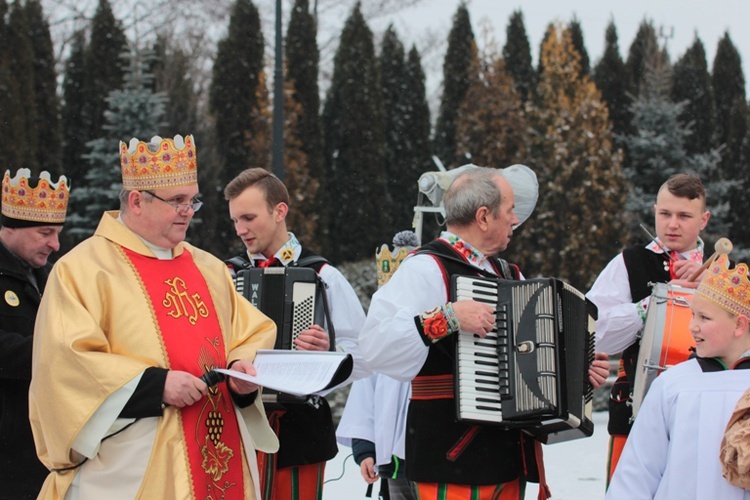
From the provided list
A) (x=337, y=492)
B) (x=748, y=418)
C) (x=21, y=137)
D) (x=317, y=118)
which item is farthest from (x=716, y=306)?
(x=317, y=118)

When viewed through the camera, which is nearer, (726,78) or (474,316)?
(474,316)

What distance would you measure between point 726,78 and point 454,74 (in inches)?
295

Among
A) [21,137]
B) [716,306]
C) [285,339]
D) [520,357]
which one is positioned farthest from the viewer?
[21,137]

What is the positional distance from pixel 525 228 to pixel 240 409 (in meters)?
16.9

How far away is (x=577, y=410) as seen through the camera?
157 inches

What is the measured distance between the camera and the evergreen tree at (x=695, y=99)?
23.8 m

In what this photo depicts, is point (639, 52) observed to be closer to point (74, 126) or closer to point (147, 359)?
point (74, 126)

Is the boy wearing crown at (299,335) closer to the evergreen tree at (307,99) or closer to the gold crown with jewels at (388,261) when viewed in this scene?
the gold crown with jewels at (388,261)

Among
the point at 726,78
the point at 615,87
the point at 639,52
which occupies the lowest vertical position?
the point at 615,87

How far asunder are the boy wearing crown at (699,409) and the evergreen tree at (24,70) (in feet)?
48.3

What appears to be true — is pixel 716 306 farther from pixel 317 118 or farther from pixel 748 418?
pixel 317 118

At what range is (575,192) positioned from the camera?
20.2m

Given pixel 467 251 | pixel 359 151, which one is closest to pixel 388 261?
pixel 467 251

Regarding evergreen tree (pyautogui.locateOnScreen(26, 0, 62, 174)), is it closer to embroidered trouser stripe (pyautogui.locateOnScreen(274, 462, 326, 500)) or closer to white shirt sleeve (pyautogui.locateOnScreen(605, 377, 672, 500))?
embroidered trouser stripe (pyautogui.locateOnScreen(274, 462, 326, 500))
